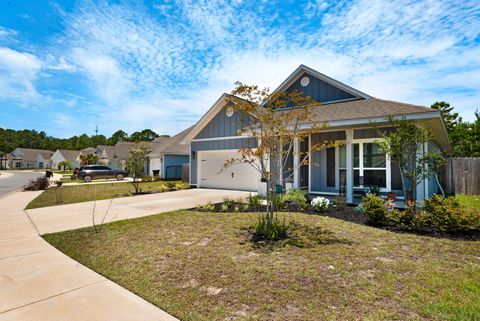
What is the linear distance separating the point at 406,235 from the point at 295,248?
2754 mm

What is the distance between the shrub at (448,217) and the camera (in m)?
5.49

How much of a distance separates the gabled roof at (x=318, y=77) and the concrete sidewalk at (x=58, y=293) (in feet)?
42.5

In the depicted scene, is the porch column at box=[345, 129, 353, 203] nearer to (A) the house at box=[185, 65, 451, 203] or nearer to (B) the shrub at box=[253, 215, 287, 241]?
(A) the house at box=[185, 65, 451, 203]

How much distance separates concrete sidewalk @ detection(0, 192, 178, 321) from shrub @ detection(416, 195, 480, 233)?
6103 millimetres

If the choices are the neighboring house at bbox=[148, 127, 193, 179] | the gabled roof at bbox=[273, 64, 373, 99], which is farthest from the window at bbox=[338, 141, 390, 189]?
the neighboring house at bbox=[148, 127, 193, 179]

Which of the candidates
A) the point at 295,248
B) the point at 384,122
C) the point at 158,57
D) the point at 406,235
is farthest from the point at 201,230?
the point at 158,57

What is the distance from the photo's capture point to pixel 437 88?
608 inches

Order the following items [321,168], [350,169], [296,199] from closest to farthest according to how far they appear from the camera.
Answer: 1. [296,199]
2. [350,169]
3. [321,168]

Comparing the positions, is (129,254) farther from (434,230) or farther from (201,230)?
(434,230)

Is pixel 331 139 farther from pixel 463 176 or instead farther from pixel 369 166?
pixel 463 176

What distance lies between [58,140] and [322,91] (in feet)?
353

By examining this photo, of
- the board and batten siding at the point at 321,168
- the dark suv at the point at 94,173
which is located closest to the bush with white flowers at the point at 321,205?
the board and batten siding at the point at 321,168

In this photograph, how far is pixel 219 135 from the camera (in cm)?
1523

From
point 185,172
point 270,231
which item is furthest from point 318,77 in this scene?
point 185,172
